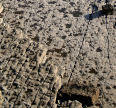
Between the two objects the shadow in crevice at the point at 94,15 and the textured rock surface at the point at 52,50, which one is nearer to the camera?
the textured rock surface at the point at 52,50

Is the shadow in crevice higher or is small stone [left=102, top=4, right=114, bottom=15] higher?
small stone [left=102, top=4, right=114, bottom=15]

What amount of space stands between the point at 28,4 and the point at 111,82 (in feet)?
9.94

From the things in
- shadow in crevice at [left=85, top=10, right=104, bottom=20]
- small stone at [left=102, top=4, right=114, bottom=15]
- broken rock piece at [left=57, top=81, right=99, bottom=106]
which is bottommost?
broken rock piece at [left=57, top=81, right=99, bottom=106]

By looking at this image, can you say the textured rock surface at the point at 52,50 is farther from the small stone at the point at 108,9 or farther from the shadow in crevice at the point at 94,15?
the small stone at the point at 108,9

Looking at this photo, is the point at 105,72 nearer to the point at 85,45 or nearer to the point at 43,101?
the point at 85,45

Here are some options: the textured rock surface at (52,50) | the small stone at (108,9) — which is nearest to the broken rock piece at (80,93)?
the textured rock surface at (52,50)

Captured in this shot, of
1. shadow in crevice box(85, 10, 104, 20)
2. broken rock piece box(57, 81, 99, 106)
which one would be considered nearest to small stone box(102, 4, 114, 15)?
shadow in crevice box(85, 10, 104, 20)

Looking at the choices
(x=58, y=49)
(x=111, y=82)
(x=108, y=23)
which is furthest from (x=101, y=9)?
(x=111, y=82)

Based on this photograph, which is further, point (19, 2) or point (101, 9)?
point (19, 2)

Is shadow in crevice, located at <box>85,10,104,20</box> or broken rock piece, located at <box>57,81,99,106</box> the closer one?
broken rock piece, located at <box>57,81,99,106</box>

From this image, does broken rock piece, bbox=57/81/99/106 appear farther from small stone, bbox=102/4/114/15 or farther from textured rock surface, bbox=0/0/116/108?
small stone, bbox=102/4/114/15

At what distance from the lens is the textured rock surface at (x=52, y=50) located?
454 cm

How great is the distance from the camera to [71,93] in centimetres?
455

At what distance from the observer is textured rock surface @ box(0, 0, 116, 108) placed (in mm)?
4539
